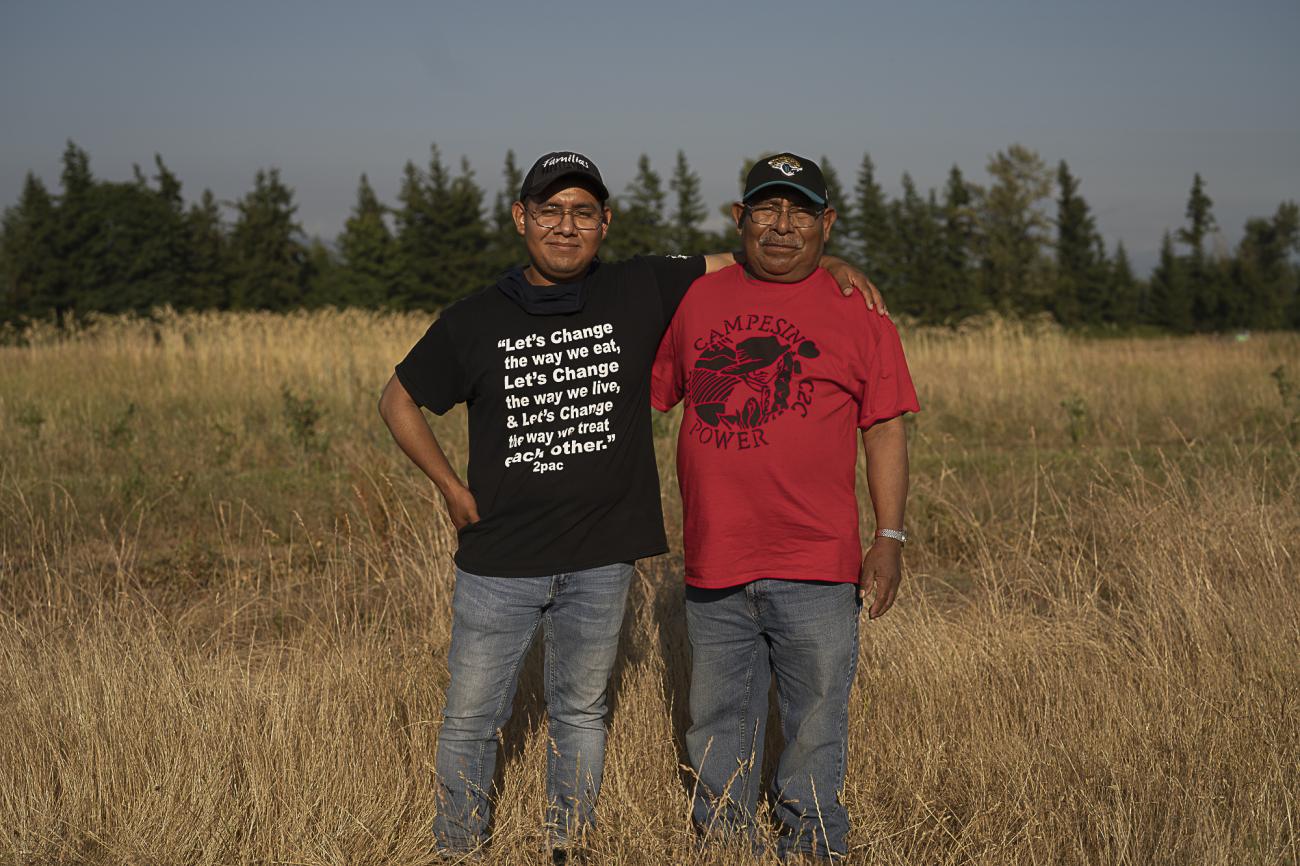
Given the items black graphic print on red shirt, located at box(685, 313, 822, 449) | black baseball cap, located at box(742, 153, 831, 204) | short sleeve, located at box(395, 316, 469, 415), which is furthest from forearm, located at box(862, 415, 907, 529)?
short sleeve, located at box(395, 316, 469, 415)

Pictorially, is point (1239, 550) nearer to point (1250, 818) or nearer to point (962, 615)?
point (962, 615)

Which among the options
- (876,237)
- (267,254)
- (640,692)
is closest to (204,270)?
(267,254)

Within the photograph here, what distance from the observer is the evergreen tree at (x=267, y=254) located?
4534cm

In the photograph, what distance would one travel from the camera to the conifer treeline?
40.8m

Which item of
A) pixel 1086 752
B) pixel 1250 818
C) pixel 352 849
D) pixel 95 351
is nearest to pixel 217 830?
pixel 352 849

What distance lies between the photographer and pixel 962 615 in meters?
4.80

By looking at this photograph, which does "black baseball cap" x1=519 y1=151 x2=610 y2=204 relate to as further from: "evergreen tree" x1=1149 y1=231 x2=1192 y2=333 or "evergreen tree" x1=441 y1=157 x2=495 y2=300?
"evergreen tree" x1=1149 y1=231 x2=1192 y2=333

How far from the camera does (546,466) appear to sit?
3.01 meters

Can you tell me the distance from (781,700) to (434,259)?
149 feet

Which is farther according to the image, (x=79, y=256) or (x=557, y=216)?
(x=79, y=256)

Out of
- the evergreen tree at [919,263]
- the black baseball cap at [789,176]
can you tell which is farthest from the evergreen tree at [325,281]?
the black baseball cap at [789,176]

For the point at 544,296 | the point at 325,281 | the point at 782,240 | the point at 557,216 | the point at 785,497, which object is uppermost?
the point at 325,281

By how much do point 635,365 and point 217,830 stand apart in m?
1.80

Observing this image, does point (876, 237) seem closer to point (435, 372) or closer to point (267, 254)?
point (267, 254)
